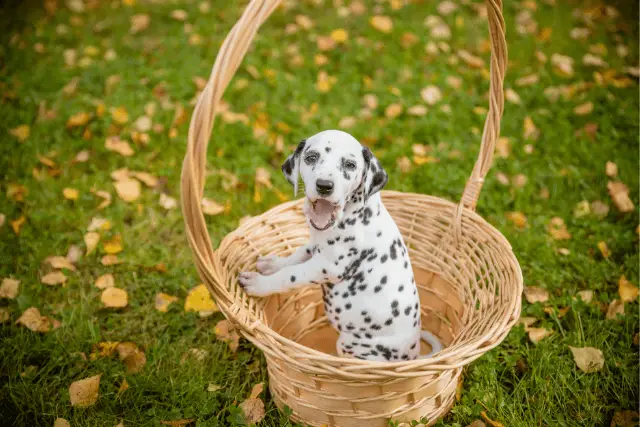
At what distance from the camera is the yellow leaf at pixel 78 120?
432 centimetres

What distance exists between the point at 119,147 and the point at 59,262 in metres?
1.12

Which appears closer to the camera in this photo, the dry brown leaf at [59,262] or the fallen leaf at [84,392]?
the fallen leaf at [84,392]

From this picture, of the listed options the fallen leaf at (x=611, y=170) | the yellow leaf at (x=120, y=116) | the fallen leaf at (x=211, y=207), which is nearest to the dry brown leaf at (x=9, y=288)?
the fallen leaf at (x=211, y=207)

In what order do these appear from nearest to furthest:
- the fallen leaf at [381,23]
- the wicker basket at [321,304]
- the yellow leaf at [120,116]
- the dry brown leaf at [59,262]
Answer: the wicker basket at [321,304]
the dry brown leaf at [59,262]
the yellow leaf at [120,116]
the fallen leaf at [381,23]

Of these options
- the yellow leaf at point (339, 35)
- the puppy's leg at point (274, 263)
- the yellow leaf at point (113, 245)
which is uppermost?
the puppy's leg at point (274, 263)

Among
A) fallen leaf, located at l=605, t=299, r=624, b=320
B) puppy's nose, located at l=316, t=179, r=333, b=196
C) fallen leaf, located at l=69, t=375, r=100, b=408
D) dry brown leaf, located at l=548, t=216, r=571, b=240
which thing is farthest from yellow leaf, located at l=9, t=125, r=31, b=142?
fallen leaf, located at l=605, t=299, r=624, b=320

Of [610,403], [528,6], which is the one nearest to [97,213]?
[610,403]

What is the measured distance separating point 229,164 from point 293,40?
6.26 feet

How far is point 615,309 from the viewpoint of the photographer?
3107 mm

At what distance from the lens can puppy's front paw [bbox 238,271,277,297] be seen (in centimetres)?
256

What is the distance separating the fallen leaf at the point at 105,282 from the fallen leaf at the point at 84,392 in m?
0.70

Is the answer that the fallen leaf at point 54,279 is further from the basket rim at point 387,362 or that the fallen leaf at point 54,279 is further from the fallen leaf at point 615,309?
the fallen leaf at point 615,309

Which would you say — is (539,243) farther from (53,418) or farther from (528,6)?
(528,6)

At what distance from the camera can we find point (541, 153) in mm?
4320
